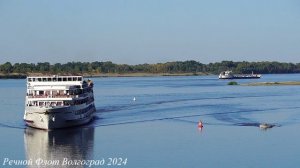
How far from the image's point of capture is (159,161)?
5597 centimetres

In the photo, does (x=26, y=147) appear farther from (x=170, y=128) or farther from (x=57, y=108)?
(x=170, y=128)

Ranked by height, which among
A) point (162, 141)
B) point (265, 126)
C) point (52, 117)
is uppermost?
point (52, 117)

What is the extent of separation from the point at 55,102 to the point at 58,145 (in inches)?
478

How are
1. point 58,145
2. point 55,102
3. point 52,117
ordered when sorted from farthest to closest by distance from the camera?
point 55,102 → point 52,117 → point 58,145

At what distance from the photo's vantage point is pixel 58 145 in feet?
218

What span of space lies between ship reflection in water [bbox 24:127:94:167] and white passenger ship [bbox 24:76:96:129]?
1.20m

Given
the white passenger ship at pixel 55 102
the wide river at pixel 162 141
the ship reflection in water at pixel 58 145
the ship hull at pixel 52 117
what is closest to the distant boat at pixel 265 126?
the wide river at pixel 162 141

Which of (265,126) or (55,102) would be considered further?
(265,126)

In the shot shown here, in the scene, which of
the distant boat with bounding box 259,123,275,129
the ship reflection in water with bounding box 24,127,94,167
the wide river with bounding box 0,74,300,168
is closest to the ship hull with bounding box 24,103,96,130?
the ship reflection in water with bounding box 24,127,94,167

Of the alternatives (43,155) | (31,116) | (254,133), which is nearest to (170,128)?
(254,133)

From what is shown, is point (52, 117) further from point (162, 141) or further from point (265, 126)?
point (265, 126)

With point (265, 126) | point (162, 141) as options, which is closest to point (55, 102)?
point (162, 141)

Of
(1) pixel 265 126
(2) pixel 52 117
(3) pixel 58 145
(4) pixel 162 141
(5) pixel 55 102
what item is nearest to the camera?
(3) pixel 58 145

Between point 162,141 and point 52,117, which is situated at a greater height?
point 52,117
